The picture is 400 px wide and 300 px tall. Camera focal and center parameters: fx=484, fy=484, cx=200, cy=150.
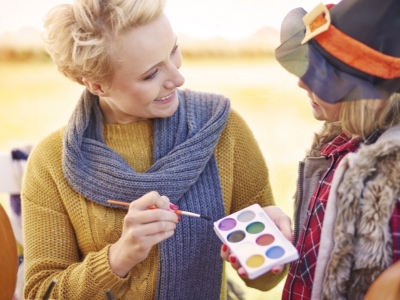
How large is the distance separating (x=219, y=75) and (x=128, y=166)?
2.11ft

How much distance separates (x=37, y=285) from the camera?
3.85 ft

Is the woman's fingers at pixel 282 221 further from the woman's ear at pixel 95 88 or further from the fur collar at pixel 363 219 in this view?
the woman's ear at pixel 95 88

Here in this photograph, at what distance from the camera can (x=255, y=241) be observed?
91 cm

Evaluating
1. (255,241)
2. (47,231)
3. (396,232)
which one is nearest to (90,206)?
(47,231)

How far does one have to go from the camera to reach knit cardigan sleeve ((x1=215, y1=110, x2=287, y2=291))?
1.22m

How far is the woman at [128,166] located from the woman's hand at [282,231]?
16 mm

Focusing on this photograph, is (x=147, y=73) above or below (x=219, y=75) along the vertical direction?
above

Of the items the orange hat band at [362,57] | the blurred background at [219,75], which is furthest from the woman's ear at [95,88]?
the orange hat band at [362,57]

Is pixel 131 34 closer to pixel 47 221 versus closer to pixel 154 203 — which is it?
pixel 154 203

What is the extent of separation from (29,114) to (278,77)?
92 centimetres

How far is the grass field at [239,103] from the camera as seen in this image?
5.36 feet

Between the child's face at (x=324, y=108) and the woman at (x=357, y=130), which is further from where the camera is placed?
the child's face at (x=324, y=108)

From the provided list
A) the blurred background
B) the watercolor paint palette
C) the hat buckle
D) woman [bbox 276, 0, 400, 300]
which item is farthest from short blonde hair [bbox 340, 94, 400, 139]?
the blurred background

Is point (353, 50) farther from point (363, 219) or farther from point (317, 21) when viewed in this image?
point (363, 219)
